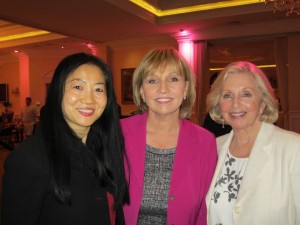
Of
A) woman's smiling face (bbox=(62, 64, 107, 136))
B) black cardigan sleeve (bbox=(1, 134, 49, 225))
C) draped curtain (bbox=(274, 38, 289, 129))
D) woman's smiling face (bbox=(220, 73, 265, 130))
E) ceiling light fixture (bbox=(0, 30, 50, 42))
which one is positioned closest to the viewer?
black cardigan sleeve (bbox=(1, 134, 49, 225))

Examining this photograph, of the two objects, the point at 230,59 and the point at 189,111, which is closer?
the point at 189,111

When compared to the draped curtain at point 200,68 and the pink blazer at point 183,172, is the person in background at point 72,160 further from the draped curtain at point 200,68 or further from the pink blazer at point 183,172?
the draped curtain at point 200,68

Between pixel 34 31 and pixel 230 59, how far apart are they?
8385 millimetres

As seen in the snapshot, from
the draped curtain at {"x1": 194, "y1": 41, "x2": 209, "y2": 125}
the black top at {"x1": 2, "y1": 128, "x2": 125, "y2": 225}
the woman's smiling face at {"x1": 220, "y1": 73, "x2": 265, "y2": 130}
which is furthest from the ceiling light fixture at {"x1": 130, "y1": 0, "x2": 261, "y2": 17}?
the black top at {"x1": 2, "y1": 128, "x2": 125, "y2": 225}

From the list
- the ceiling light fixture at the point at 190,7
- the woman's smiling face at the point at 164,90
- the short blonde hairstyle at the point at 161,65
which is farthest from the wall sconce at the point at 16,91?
the woman's smiling face at the point at 164,90

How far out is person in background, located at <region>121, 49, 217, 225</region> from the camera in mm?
1873

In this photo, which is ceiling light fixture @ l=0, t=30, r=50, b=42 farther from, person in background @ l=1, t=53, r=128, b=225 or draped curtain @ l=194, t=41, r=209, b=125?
person in background @ l=1, t=53, r=128, b=225

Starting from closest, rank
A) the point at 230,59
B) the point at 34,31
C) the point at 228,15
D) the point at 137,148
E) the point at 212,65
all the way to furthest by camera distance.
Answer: the point at 137,148 < the point at 228,15 < the point at 34,31 < the point at 230,59 < the point at 212,65

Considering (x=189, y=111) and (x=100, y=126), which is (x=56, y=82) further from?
(x=189, y=111)

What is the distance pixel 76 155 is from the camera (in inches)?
58.9

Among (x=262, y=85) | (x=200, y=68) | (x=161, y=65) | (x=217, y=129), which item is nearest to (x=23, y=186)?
(x=161, y=65)

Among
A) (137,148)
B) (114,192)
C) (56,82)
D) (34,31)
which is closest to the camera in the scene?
(56,82)

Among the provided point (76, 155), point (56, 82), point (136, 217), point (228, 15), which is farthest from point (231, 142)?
point (228, 15)

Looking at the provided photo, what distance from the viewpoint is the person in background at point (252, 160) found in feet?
5.61
